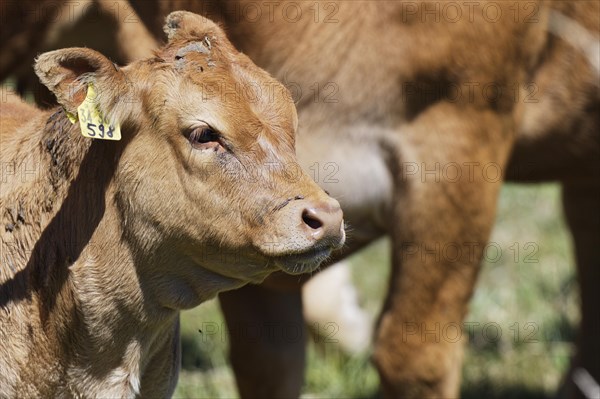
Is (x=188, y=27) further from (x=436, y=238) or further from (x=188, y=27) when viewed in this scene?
(x=436, y=238)

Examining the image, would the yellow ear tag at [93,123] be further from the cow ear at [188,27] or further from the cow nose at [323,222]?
Answer: the cow nose at [323,222]

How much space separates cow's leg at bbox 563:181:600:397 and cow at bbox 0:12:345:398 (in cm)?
252

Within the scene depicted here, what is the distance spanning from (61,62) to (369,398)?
3.02 meters

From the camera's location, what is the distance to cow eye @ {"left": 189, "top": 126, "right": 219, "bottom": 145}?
11.8 feet

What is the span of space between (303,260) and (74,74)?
83cm

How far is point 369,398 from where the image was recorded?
6.15 meters

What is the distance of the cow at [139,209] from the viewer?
3.60 metres

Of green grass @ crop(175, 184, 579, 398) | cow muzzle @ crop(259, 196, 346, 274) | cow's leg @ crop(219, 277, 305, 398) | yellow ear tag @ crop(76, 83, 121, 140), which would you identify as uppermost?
yellow ear tag @ crop(76, 83, 121, 140)

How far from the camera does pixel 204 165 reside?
3.62 meters

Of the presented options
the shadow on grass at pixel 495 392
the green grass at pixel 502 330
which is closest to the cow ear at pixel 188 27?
the green grass at pixel 502 330

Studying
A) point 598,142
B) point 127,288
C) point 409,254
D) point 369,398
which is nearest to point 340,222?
point 127,288

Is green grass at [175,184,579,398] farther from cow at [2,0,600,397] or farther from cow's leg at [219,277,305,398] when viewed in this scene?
cow at [2,0,600,397]

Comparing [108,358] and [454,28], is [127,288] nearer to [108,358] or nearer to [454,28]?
[108,358]

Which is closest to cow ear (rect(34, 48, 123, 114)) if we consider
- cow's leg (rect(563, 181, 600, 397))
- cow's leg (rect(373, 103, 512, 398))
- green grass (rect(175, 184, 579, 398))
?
cow's leg (rect(373, 103, 512, 398))
